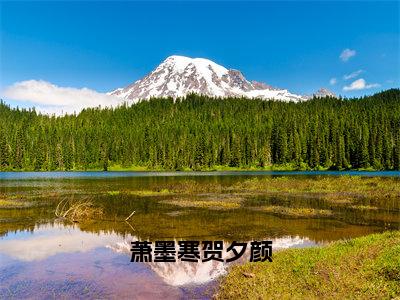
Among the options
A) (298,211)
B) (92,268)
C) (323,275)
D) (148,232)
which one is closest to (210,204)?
(298,211)

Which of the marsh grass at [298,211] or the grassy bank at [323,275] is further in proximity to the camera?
the marsh grass at [298,211]

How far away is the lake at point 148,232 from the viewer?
19297 mm

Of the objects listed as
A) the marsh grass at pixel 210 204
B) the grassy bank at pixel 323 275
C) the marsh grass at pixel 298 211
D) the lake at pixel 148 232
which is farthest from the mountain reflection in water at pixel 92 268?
the marsh grass at pixel 210 204

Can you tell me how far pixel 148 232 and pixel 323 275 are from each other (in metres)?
16.8

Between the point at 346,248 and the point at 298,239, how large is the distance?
695 centimetres

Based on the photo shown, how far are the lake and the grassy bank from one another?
66.2 inches

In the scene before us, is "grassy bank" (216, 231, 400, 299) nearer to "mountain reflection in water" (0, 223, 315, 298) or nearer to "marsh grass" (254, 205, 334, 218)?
"mountain reflection in water" (0, 223, 315, 298)

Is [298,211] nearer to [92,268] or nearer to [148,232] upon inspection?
[148,232]

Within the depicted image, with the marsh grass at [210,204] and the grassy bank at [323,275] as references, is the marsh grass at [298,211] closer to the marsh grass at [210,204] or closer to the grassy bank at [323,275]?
the marsh grass at [210,204]

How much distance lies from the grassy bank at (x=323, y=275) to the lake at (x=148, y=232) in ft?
5.52

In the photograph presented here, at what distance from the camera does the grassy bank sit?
1623 cm

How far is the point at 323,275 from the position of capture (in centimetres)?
Answer: 1805

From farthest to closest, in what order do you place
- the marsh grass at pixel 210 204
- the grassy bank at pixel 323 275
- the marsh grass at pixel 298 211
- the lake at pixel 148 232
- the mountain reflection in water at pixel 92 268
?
the marsh grass at pixel 210 204
the marsh grass at pixel 298 211
the lake at pixel 148 232
the mountain reflection in water at pixel 92 268
the grassy bank at pixel 323 275

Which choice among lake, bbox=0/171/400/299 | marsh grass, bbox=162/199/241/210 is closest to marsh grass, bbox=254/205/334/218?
lake, bbox=0/171/400/299
